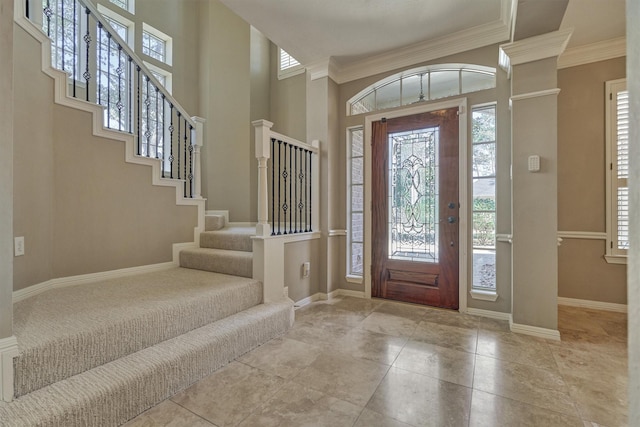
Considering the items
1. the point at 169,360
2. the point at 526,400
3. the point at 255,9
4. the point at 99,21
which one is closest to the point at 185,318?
the point at 169,360

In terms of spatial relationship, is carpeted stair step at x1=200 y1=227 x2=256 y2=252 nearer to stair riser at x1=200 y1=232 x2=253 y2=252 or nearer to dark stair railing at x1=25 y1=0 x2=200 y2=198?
stair riser at x1=200 y1=232 x2=253 y2=252

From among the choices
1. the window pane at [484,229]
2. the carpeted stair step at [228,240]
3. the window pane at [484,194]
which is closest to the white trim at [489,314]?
the window pane at [484,229]

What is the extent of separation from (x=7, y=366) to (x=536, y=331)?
347cm

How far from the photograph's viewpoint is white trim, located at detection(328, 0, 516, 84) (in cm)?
273

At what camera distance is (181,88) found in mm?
4879

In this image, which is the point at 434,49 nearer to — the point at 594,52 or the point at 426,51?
the point at 426,51

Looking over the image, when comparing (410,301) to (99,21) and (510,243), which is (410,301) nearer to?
(510,243)

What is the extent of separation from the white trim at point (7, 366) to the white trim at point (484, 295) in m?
3.39

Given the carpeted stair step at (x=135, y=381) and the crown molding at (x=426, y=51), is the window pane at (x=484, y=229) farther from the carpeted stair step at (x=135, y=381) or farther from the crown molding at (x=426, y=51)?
the carpeted stair step at (x=135, y=381)

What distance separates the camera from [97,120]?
2.59 metres

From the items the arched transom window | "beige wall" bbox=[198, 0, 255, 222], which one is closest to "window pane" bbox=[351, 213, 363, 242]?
the arched transom window

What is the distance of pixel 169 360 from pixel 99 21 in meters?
Answer: 3.09

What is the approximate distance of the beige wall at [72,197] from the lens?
6.64ft

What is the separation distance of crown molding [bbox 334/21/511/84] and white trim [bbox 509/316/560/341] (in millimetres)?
2697
